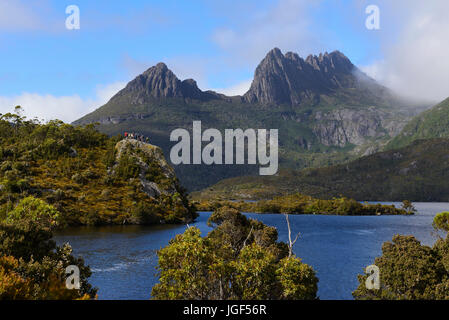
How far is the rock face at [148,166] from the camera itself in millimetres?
177038

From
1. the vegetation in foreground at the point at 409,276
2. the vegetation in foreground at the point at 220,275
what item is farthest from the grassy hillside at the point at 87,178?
the vegetation in foreground at the point at 409,276

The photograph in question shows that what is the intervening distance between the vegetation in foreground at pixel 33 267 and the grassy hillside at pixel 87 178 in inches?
3791

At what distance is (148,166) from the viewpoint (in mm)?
188375

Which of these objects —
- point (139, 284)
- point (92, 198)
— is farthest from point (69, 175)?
point (139, 284)

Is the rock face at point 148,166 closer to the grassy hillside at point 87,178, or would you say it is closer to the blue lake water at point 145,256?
the grassy hillside at point 87,178

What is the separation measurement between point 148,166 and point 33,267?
510 ft

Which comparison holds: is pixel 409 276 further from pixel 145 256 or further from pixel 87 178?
pixel 87 178

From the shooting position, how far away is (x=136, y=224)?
153m

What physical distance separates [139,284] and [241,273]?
36851 mm

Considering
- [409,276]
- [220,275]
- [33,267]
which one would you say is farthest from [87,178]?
[409,276]

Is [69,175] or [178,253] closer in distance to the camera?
[178,253]
